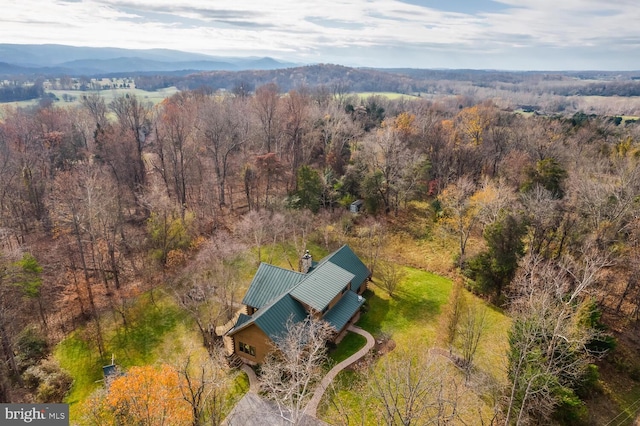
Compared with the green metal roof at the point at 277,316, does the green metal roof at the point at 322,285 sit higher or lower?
higher

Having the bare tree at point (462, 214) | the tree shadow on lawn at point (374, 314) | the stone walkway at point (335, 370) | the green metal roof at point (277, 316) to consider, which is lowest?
the stone walkway at point (335, 370)

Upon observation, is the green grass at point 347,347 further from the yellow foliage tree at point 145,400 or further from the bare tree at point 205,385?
the yellow foliage tree at point 145,400

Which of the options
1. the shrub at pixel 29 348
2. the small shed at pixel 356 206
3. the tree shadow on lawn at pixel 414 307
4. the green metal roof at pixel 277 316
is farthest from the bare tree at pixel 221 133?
the tree shadow on lawn at pixel 414 307

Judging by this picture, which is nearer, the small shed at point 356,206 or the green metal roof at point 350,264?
the green metal roof at point 350,264

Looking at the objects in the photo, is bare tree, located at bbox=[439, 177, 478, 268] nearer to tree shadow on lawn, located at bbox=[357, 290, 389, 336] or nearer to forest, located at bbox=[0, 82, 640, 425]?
forest, located at bbox=[0, 82, 640, 425]

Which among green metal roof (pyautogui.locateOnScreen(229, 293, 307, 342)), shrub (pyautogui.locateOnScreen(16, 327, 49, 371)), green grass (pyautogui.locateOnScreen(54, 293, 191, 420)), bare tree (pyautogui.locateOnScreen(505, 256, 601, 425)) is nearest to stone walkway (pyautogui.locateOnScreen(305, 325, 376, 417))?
green metal roof (pyautogui.locateOnScreen(229, 293, 307, 342))

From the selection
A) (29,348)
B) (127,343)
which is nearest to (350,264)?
(127,343)

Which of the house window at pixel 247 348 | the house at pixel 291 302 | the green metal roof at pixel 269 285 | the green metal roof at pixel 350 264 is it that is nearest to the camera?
the house at pixel 291 302
